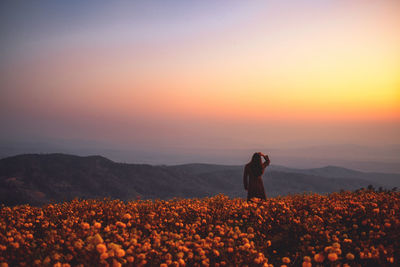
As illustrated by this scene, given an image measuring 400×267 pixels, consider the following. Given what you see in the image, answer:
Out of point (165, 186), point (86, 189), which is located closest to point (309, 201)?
point (86, 189)

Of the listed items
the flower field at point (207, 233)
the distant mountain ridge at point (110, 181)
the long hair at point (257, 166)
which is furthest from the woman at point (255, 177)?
the distant mountain ridge at point (110, 181)

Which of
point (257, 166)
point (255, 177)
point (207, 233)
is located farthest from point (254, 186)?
point (207, 233)

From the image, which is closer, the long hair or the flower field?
the flower field

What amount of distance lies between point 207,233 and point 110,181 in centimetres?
9040

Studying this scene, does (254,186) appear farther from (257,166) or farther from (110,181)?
(110,181)

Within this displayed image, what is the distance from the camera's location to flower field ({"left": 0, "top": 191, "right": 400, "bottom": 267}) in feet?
17.2

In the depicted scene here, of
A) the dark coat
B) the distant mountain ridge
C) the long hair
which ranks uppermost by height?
the long hair

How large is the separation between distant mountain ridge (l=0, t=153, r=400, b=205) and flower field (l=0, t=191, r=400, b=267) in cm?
6455

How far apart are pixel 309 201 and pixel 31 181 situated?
90.0 metres

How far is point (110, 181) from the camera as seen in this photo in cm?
9362

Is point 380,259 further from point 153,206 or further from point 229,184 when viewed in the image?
point 229,184

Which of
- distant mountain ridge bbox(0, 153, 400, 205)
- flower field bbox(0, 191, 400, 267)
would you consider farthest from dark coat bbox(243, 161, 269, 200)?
distant mountain ridge bbox(0, 153, 400, 205)

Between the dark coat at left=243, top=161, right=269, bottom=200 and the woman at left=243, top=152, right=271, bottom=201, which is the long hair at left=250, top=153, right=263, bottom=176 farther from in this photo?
the dark coat at left=243, top=161, right=269, bottom=200

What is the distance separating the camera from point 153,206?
32.1ft
